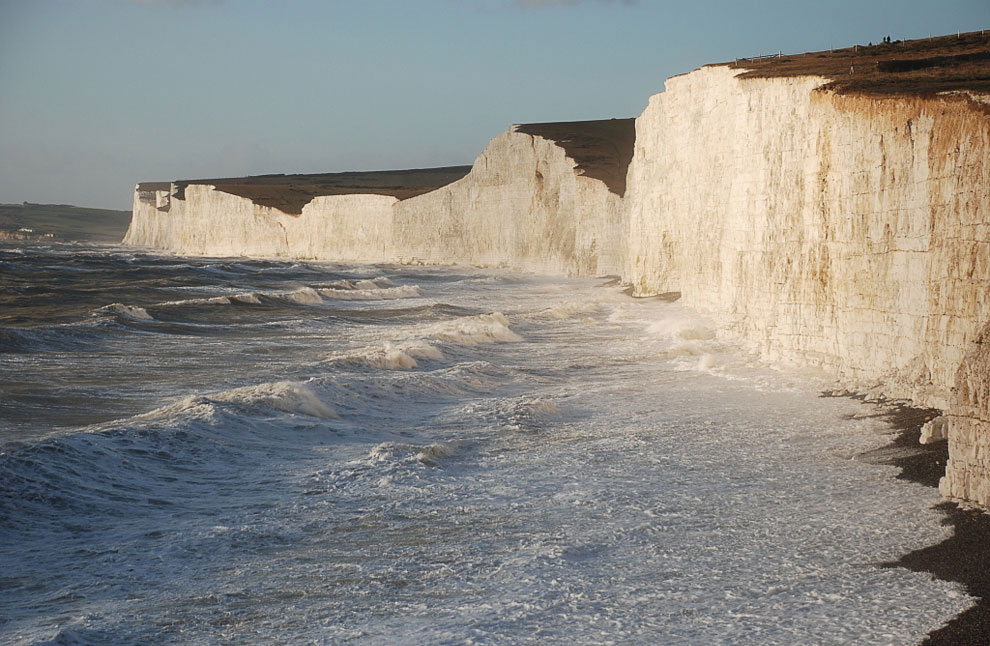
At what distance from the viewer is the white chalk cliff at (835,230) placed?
9688 mm

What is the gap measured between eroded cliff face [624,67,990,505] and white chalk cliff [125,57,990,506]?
0.02 meters

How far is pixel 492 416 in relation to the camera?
12.0 m

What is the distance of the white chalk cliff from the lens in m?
9.69

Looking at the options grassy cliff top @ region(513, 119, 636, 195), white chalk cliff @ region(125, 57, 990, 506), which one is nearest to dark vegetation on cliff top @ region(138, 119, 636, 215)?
grassy cliff top @ region(513, 119, 636, 195)

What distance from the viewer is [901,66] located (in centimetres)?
1609

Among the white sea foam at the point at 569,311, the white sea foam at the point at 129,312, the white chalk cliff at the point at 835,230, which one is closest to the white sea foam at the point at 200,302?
the white sea foam at the point at 129,312

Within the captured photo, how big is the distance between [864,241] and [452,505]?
7.22m

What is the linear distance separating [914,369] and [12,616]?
921 cm

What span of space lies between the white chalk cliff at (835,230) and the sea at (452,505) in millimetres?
791

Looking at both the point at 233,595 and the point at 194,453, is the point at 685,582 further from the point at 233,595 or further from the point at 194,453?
the point at 194,453

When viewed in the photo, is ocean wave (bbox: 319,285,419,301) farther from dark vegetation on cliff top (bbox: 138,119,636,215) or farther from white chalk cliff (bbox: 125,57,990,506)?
dark vegetation on cliff top (bbox: 138,119,636,215)

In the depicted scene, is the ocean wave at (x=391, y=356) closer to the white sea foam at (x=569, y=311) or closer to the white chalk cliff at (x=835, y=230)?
the white chalk cliff at (x=835, y=230)

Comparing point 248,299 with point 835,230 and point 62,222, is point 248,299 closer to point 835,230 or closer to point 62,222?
point 835,230

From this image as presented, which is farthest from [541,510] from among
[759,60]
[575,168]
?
[575,168]
